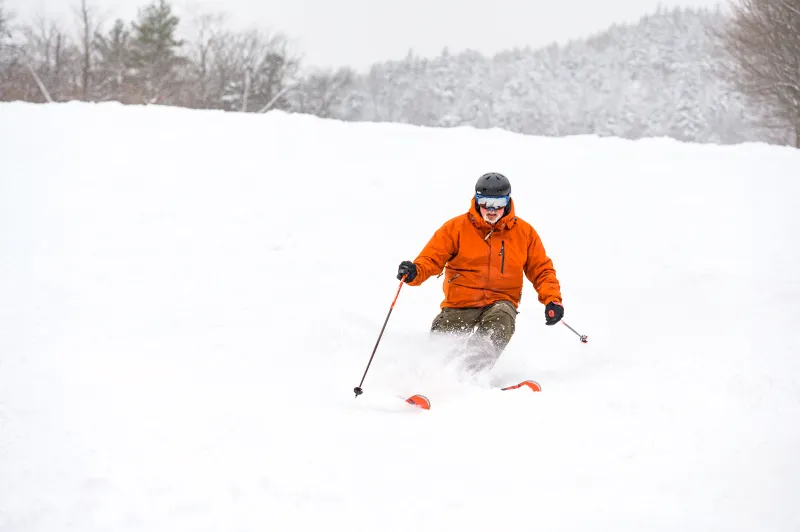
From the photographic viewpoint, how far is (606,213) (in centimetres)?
905

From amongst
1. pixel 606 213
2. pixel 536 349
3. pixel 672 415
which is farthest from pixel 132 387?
pixel 606 213

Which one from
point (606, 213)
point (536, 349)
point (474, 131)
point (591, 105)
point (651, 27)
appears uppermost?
point (651, 27)

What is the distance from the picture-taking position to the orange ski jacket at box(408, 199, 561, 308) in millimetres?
4820

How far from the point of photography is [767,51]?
20.3 meters

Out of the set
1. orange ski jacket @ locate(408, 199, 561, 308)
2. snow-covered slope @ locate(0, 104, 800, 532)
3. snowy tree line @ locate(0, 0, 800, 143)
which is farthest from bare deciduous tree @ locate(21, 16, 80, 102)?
orange ski jacket @ locate(408, 199, 561, 308)

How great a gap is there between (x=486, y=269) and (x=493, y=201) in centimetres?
55

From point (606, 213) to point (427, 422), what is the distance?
635cm

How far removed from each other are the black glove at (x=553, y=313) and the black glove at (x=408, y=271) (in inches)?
39.6

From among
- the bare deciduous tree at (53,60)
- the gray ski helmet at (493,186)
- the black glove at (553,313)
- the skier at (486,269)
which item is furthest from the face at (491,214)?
the bare deciduous tree at (53,60)

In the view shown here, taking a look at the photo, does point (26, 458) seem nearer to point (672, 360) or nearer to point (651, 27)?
point (672, 360)

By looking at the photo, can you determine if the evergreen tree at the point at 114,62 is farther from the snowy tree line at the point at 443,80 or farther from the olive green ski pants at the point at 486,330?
the olive green ski pants at the point at 486,330

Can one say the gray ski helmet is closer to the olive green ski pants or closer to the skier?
the skier

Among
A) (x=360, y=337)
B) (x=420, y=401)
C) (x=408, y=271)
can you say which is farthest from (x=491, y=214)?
(x=360, y=337)

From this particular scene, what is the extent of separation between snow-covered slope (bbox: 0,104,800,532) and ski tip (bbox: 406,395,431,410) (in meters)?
0.07
